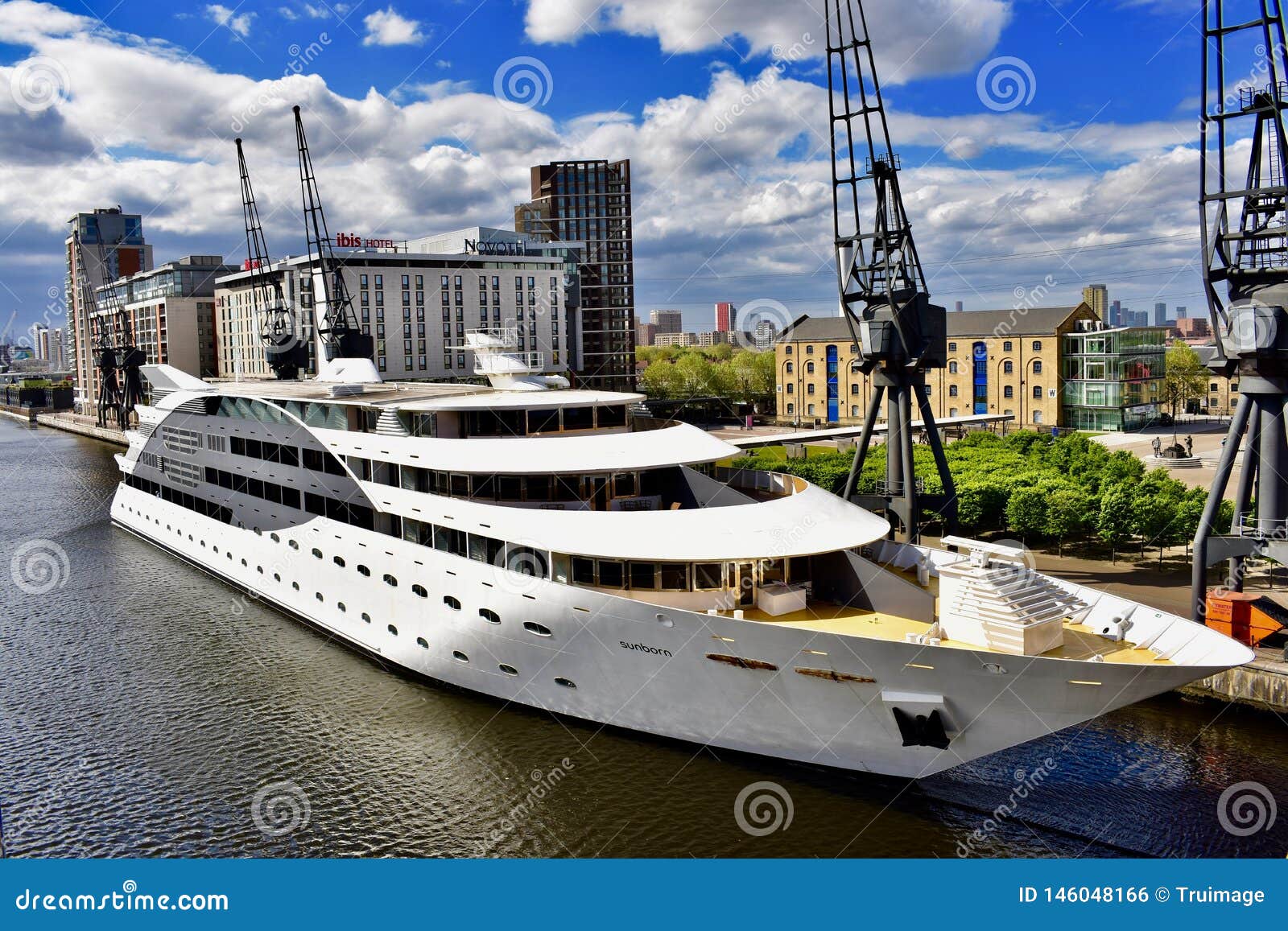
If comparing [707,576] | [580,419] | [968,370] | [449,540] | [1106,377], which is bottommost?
[707,576]

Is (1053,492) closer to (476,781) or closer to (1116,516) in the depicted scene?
(1116,516)

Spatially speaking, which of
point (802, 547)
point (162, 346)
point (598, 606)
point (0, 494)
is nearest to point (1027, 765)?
point (802, 547)

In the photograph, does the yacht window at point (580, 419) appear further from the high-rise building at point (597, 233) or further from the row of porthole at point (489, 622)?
the high-rise building at point (597, 233)

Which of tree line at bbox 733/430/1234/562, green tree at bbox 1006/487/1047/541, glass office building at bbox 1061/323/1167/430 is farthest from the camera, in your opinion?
glass office building at bbox 1061/323/1167/430

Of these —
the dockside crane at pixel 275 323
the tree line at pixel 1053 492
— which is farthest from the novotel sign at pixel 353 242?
the tree line at pixel 1053 492

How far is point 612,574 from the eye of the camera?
1788 cm

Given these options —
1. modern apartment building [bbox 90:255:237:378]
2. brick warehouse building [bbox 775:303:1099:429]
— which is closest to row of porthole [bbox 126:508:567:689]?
brick warehouse building [bbox 775:303:1099:429]

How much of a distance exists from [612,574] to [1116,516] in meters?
20.0

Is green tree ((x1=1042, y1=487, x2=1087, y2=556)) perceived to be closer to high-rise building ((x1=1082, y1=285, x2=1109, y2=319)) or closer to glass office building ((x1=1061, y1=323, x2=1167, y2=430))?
glass office building ((x1=1061, y1=323, x2=1167, y2=430))

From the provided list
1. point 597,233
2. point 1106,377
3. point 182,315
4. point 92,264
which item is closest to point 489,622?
point 1106,377

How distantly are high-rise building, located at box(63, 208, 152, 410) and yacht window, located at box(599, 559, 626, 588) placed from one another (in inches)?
4814

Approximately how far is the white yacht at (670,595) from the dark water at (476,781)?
841 mm

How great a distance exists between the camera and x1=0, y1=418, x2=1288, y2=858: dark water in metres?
15.7

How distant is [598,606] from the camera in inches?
687
